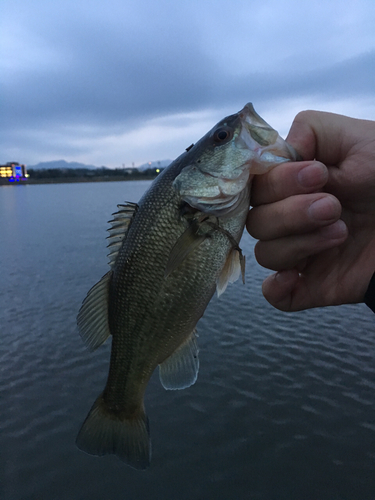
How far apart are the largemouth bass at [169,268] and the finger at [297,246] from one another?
328mm

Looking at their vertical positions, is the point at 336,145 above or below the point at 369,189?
above

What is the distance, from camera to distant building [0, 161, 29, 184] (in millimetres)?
143863

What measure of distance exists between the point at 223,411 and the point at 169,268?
21.4 ft

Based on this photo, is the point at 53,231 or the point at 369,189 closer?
the point at 369,189

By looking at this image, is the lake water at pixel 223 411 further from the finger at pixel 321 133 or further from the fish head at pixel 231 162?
the finger at pixel 321 133

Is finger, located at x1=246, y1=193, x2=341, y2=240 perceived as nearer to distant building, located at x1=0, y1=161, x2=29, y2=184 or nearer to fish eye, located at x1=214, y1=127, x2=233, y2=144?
fish eye, located at x1=214, y1=127, x2=233, y2=144

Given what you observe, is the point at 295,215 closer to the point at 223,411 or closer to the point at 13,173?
the point at 223,411

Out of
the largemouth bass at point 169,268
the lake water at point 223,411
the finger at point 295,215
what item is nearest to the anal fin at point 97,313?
the largemouth bass at point 169,268

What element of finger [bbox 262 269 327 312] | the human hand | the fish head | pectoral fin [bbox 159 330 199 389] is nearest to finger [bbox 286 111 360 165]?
the human hand

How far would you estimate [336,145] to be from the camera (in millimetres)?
2695

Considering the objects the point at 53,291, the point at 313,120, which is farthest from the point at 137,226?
the point at 53,291

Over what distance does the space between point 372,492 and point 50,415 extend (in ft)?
21.7

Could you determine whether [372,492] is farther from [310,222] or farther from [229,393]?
[310,222]

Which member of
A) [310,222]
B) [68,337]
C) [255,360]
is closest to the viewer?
[310,222]
